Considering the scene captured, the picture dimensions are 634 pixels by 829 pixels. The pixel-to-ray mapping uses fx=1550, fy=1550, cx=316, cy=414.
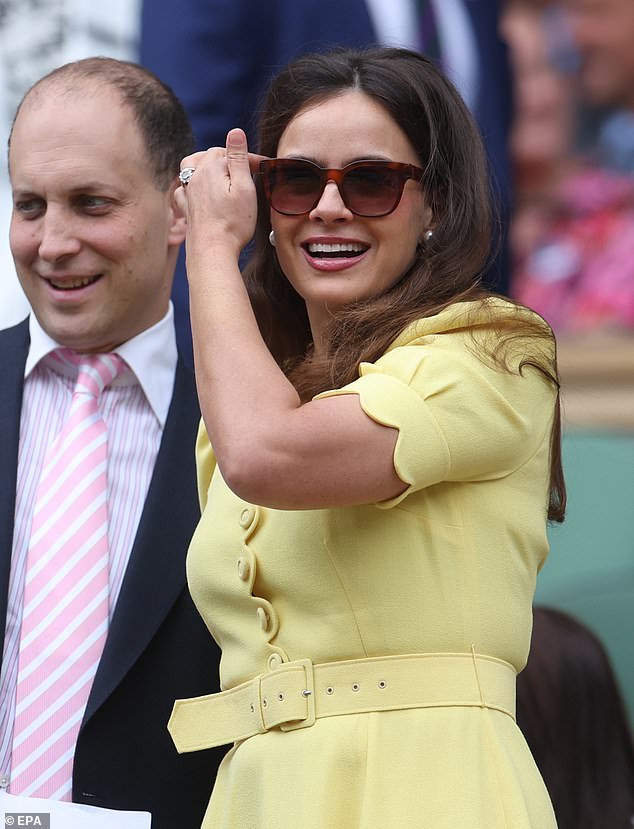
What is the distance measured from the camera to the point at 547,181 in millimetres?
5863

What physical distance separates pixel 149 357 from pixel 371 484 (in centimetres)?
91

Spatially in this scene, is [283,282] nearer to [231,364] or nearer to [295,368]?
[295,368]

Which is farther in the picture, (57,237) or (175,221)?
(175,221)

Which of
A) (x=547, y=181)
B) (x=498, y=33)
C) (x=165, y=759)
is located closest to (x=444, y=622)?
(x=165, y=759)

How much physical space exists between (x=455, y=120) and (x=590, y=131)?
343cm

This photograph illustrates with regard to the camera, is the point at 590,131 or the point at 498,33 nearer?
the point at 498,33

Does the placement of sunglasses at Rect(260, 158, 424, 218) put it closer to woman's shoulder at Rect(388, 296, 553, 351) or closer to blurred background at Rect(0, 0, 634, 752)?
woman's shoulder at Rect(388, 296, 553, 351)

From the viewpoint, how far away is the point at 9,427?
283 cm

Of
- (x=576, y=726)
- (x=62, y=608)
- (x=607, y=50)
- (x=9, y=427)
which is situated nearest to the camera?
(x=62, y=608)

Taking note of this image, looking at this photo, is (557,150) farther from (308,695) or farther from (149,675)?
(308,695)

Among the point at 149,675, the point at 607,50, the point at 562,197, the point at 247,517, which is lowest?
the point at 149,675

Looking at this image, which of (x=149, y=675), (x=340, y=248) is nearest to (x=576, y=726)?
(x=149, y=675)

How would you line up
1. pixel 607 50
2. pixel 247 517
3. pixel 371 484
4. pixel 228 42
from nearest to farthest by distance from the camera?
pixel 371 484 < pixel 247 517 < pixel 228 42 < pixel 607 50

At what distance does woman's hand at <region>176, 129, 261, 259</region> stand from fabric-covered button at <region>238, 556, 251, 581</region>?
18.3 inches
